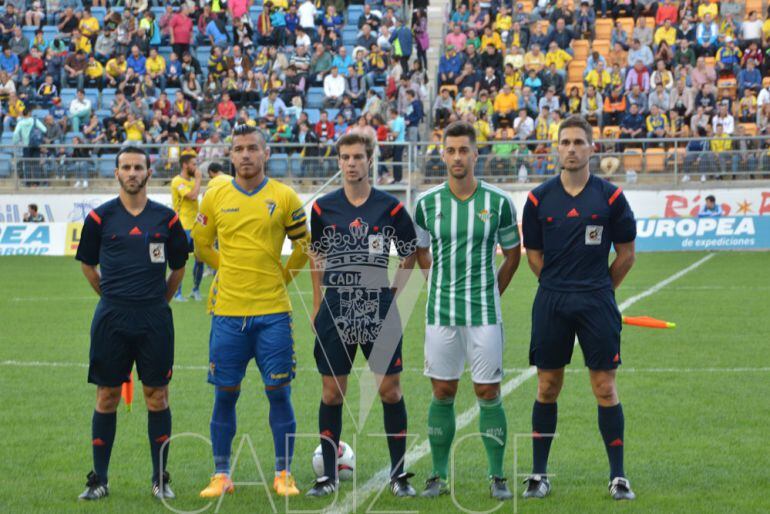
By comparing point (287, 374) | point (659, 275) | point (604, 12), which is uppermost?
point (604, 12)

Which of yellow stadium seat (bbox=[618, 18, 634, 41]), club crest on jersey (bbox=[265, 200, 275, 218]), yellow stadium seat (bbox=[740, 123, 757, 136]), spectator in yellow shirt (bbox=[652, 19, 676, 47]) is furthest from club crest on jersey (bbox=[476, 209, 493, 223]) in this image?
yellow stadium seat (bbox=[618, 18, 634, 41])

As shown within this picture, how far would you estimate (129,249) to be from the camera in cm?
693

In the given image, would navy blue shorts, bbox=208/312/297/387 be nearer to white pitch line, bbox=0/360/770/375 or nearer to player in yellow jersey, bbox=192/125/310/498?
player in yellow jersey, bbox=192/125/310/498

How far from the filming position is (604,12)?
3070cm

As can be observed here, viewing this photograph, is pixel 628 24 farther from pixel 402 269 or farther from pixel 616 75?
pixel 402 269

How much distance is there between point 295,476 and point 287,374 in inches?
35.0

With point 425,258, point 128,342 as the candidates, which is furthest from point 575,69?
point 128,342

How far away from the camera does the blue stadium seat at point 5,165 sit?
26.7 m

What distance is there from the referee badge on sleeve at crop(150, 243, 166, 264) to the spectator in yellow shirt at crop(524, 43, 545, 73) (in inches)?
906

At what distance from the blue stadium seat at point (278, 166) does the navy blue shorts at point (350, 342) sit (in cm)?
1881

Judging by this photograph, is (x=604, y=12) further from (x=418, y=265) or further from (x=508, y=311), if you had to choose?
(x=418, y=265)

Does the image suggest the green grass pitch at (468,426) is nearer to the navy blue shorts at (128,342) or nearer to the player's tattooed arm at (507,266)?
the navy blue shorts at (128,342)

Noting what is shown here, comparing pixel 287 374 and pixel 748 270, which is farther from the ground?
pixel 287 374

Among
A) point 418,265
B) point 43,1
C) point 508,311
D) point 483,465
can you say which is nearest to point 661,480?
point 483,465
